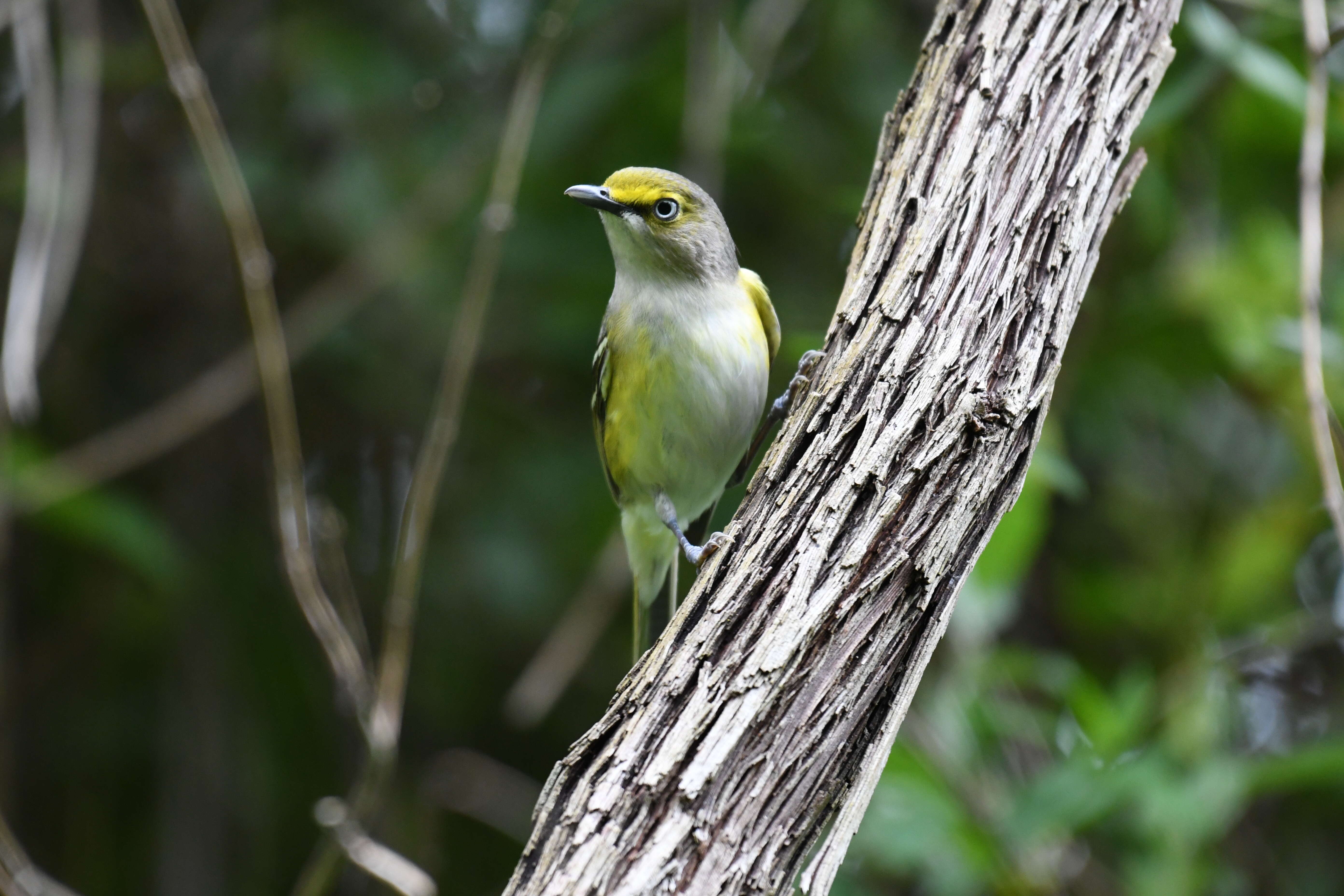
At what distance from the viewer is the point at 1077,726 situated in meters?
4.13

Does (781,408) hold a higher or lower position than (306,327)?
higher

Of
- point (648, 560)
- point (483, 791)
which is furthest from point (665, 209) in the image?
point (483, 791)

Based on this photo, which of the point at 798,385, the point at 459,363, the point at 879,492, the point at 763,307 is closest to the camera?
the point at 879,492

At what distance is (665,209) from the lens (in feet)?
11.9

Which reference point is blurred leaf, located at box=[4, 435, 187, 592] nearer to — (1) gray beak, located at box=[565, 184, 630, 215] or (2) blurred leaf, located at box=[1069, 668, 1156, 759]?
(1) gray beak, located at box=[565, 184, 630, 215]

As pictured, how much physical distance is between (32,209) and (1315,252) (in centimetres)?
376

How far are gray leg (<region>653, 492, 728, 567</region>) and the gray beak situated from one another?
98cm

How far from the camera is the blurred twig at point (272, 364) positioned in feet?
11.6

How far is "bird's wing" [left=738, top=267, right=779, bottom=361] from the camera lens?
3.96 metres

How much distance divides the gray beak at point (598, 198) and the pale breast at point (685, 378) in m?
0.30

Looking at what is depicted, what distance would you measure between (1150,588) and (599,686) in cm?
242

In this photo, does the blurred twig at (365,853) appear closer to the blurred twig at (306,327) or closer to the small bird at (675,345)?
the small bird at (675,345)

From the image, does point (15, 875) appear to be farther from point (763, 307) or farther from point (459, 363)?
point (763, 307)

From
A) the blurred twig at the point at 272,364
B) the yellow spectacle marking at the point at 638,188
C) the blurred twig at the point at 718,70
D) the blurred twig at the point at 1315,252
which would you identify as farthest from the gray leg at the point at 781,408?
the blurred twig at the point at 272,364
